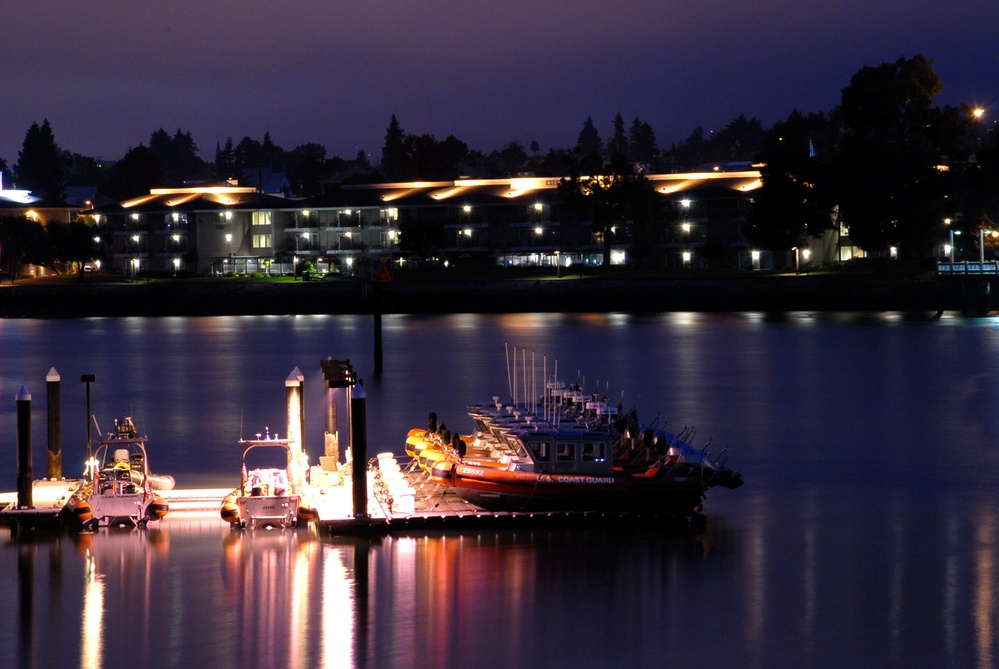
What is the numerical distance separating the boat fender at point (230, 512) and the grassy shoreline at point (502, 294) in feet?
215

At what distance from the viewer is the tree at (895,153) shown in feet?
248

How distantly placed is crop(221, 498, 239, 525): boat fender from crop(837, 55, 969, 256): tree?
59950mm

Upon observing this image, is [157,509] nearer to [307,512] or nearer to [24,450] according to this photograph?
[24,450]

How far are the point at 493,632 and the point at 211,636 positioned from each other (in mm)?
3480

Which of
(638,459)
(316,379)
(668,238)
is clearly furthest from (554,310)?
(638,459)

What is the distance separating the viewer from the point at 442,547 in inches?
797

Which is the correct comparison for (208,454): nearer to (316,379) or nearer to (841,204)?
(316,379)

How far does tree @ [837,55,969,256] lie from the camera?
7562 cm

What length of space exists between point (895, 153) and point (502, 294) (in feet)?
86.7

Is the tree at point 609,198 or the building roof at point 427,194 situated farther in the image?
the building roof at point 427,194

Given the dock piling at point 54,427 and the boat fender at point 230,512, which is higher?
the dock piling at point 54,427

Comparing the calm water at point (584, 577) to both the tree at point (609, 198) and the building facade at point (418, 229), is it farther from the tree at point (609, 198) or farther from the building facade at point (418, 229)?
the building facade at point (418, 229)

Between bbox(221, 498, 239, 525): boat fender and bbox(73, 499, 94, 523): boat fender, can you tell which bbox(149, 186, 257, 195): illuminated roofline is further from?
bbox(221, 498, 239, 525): boat fender

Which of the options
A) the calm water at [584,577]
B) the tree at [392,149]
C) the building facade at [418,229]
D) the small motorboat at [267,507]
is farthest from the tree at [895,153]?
the tree at [392,149]
